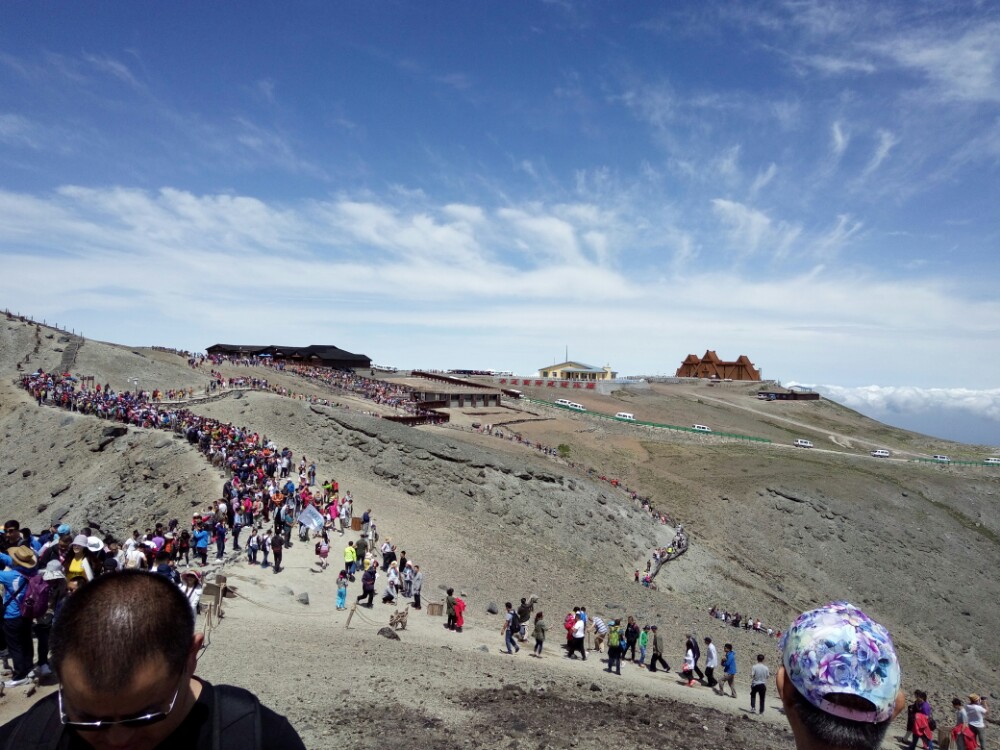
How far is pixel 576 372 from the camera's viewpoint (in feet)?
382

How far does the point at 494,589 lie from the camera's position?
25.7 m

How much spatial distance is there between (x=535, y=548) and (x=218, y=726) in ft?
108

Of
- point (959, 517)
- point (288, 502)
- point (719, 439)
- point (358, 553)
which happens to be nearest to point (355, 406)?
point (288, 502)

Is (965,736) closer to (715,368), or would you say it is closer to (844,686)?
(844,686)

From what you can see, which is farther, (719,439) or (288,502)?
(719,439)

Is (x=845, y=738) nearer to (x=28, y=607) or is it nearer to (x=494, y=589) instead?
(x=28, y=607)

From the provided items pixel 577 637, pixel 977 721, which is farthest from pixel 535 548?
pixel 977 721

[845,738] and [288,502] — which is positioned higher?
[845,738]

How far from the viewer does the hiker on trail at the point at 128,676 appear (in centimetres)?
212

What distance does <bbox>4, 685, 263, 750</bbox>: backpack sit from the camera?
2.24 metres

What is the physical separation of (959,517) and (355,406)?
53.5 metres

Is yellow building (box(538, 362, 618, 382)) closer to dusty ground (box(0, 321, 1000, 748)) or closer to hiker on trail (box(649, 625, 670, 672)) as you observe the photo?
dusty ground (box(0, 321, 1000, 748))

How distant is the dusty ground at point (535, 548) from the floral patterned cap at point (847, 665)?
9.58m

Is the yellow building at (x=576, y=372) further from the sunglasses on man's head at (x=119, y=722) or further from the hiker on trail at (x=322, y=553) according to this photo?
the sunglasses on man's head at (x=119, y=722)
